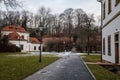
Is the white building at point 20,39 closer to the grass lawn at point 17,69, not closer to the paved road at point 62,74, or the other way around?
the grass lawn at point 17,69

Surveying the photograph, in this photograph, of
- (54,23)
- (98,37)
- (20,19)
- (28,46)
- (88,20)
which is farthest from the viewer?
(54,23)

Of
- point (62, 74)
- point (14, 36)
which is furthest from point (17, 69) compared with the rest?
point (14, 36)

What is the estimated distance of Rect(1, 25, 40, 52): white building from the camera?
279 feet

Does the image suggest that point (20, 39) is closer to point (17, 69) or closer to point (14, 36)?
point (14, 36)

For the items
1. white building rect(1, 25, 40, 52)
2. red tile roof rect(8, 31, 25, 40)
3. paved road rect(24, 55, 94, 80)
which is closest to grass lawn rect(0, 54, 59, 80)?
paved road rect(24, 55, 94, 80)

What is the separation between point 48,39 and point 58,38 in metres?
3.36

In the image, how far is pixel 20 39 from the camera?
87.0 metres

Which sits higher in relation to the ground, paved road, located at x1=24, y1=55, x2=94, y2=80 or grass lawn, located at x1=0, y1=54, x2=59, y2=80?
grass lawn, located at x1=0, y1=54, x2=59, y2=80

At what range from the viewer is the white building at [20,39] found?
85088 mm

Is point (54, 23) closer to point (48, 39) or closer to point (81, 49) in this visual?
point (48, 39)

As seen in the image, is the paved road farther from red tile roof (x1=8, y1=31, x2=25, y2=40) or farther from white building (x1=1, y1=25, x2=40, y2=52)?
red tile roof (x1=8, y1=31, x2=25, y2=40)

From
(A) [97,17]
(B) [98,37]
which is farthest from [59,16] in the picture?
(B) [98,37]

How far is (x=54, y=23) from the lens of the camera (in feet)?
350

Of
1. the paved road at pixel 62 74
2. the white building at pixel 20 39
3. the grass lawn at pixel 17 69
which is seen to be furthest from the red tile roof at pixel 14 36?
the paved road at pixel 62 74
